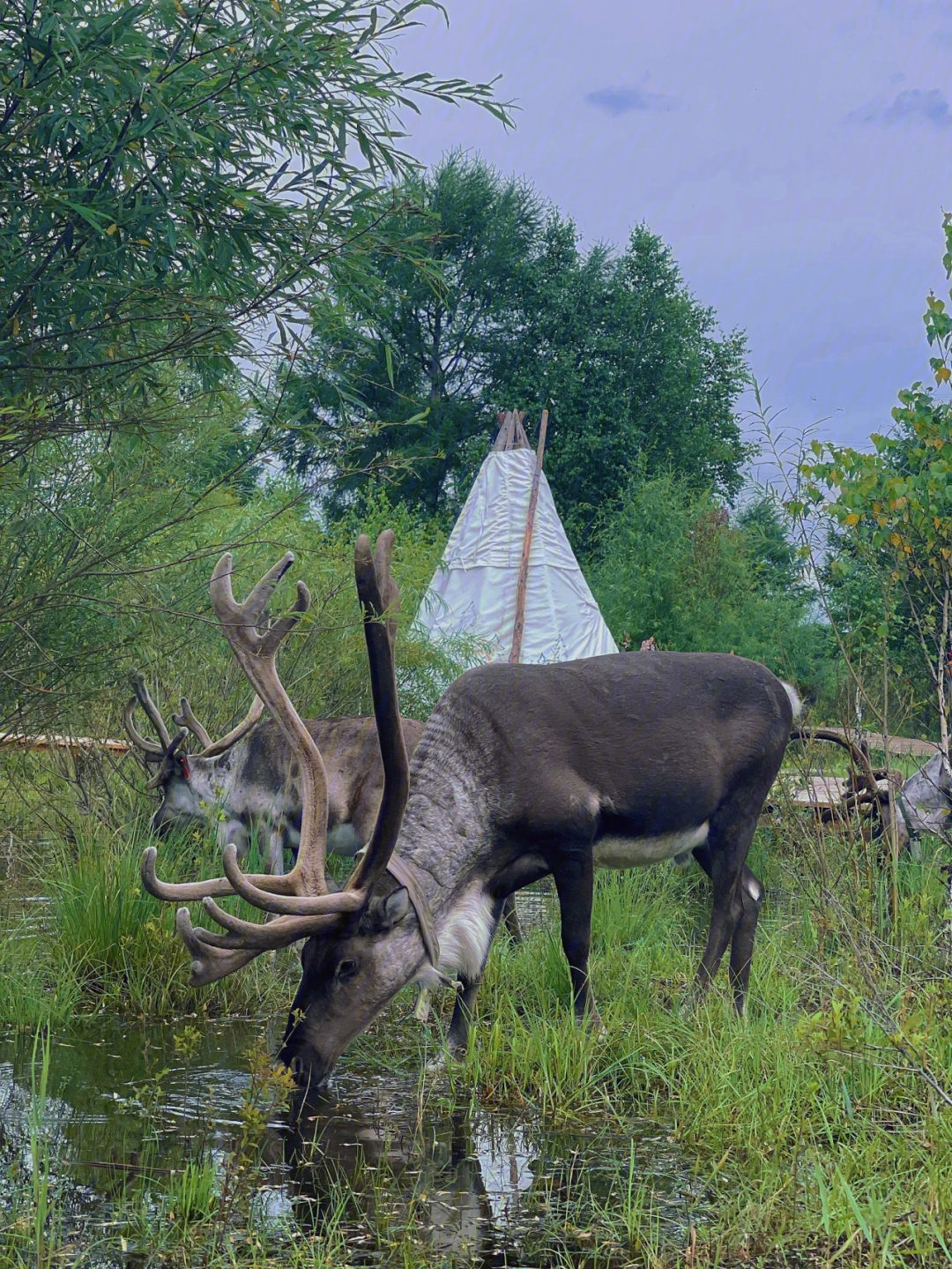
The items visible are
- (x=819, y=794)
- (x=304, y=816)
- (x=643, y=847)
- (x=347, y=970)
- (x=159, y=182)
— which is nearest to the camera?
(x=159, y=182)

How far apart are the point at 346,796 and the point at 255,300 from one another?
343 centimetres

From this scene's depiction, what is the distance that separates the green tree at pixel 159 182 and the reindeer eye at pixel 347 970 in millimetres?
2169

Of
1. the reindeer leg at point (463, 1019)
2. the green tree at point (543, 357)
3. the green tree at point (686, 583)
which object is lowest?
the reindeer leg at point (463, 1019)

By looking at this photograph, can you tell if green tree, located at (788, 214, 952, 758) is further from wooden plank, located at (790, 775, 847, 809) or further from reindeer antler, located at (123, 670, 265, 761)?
reindeer antler, located at (123, 670, 265, 761)

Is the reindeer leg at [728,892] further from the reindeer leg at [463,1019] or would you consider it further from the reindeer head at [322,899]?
the reindeer head at [322,899]

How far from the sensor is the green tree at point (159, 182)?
3.95m

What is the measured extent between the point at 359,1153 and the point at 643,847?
7.02 feet

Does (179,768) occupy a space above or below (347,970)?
above

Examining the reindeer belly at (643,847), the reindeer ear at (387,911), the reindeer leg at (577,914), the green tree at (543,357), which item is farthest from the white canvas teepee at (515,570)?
the reindeer ear at (387,911)

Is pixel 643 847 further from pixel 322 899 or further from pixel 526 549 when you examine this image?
pixel 526 549

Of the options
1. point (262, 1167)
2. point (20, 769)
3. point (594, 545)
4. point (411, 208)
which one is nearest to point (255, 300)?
point (411, 208)

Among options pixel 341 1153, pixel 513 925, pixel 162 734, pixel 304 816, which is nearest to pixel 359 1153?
pixel 341 1153

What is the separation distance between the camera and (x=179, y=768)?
825 centimetres

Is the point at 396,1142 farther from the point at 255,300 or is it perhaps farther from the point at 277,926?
the point at 255,300
